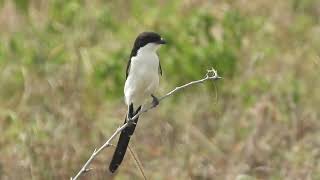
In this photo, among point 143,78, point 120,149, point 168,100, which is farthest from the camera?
point 168,100

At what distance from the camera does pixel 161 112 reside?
707 centimetres

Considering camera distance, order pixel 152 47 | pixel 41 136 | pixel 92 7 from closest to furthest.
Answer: pixel 152 47 → pixel 41 136 → pixel 92 7

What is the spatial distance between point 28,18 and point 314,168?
121 inches

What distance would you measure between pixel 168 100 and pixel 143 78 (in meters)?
2.18

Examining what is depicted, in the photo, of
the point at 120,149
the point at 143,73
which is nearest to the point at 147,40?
the point at 143,73

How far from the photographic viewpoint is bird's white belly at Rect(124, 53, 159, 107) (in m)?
5.08

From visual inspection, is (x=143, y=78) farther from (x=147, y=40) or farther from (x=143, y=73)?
(x=147, y=40)

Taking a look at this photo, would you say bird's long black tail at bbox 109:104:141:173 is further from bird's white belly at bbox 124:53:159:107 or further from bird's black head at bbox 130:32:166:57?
bird's black head at bbox 130:32:166:57

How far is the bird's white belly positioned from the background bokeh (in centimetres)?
96

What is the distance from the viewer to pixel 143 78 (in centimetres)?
509

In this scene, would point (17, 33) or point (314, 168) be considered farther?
point (17, 33)

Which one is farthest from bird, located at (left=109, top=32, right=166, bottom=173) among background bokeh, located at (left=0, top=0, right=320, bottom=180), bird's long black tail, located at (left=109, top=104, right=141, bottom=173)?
background bokeh, located at (left=0, top=0, right=320, bottom=180)

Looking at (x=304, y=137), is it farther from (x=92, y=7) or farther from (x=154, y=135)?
(x=92, y=7)

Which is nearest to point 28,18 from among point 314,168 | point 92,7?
point 92,7
